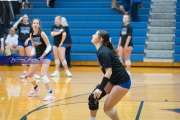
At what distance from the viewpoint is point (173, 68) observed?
13.9 m

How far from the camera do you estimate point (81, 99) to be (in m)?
8.30

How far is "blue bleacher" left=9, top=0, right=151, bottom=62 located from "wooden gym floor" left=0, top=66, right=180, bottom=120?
89.4 inches

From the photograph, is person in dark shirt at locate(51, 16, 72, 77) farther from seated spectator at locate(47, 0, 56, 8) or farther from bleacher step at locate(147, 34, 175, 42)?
seated spectator at locate(47, 0, 56, 8)

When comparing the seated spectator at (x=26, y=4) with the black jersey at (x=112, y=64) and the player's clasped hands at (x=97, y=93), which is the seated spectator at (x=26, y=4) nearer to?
the black jersey at (x=112, y=64)

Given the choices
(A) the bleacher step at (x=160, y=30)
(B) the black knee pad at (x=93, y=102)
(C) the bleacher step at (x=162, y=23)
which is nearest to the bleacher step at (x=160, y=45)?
(A) the bleacher step at (x=160, y=30)

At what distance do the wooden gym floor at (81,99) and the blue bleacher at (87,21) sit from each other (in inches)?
89.4

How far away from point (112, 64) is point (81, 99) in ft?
9.80

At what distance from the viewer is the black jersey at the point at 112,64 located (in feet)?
17.3

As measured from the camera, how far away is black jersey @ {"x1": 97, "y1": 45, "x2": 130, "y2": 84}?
5285mm

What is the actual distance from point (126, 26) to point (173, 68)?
3651 mm

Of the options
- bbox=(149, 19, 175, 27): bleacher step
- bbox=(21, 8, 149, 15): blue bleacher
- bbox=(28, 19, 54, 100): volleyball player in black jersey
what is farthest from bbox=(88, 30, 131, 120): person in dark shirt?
bbox=(21, 8, 149, 15): blue bleacher

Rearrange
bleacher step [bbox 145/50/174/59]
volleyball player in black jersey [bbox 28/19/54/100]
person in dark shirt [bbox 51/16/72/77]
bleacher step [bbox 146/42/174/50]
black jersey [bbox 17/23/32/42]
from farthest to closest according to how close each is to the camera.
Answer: bleacher step [bbox 146/42/174/50]
bleacher step [bbox 145/50/174/59]
person in dark shirt [bbox 51/16/72/77]
black jersey [bbox 17/23/32/42]
volleyball player in black jersey [bbox 28/19/54/100]

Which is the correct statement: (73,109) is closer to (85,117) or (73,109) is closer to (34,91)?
(85,117)

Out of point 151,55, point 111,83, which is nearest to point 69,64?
point 151,55
